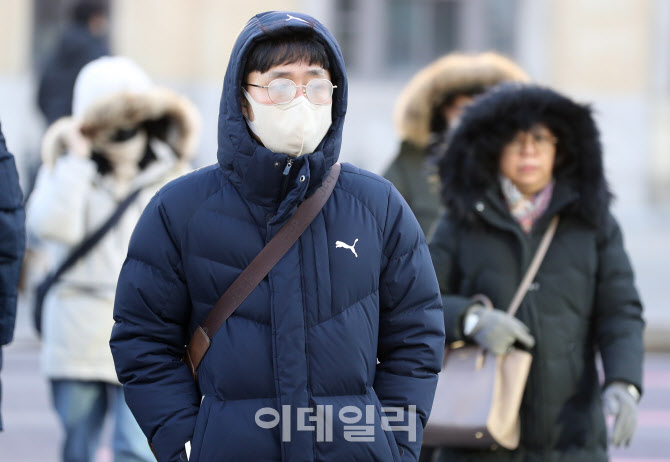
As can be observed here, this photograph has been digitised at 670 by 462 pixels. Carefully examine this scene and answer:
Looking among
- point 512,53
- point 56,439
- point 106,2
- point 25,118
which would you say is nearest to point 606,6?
point 512,53

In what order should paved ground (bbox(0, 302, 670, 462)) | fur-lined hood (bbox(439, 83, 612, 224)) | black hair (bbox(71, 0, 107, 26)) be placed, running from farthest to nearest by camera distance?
black hair (bbox(71, 0, 107, 26))
paved ground (bbox(0, 302, 670, 462))
fur-lined hood (bbox(439, 83, 612, 224))

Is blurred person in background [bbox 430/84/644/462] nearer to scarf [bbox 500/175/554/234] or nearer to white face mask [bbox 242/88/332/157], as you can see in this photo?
scarf [bbox 500/175/554/234]

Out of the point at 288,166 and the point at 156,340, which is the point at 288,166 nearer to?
the point at 288,166

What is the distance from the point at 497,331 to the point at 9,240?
4.81 ft

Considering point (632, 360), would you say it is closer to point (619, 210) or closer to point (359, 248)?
point (359, 248)

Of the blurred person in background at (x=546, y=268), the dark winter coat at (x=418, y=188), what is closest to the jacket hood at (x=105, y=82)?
the dark winter coat at (x=418, y=188)

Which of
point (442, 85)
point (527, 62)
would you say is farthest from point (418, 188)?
point (527, 62)

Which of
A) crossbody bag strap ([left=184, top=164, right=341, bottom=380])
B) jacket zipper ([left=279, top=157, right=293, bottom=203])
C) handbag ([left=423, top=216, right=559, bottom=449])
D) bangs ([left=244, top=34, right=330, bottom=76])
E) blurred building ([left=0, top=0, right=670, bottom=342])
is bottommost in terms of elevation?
blurred building ([left=0, top=0, right=670, bottom=342])

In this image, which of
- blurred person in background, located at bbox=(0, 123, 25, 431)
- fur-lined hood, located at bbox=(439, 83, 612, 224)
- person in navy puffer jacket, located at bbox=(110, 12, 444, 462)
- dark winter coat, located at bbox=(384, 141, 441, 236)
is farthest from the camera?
dark winter coat, located at bbox=(384, 141, 441, 236)

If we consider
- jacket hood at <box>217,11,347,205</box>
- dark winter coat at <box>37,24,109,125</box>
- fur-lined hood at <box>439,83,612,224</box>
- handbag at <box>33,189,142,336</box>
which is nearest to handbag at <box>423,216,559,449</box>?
fur-lined hood at <box>439,83,612,224</box>

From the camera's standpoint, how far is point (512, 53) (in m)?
16.9

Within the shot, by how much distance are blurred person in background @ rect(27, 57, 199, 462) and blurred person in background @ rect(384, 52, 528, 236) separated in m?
0.96

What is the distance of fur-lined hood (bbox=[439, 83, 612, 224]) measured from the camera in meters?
4.13

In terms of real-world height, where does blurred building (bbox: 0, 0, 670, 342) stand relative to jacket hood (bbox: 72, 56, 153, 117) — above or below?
below
